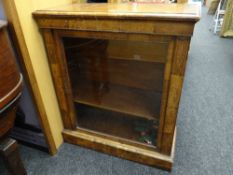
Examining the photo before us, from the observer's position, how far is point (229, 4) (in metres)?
3.40

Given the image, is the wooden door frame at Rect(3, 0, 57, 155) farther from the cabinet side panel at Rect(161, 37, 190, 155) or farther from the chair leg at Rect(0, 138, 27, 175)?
the cabinet side panel at Rect(161, 37, 190, 155)

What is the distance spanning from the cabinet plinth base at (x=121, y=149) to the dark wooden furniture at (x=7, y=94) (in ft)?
1.59

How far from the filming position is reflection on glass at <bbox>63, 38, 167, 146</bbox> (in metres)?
1.09

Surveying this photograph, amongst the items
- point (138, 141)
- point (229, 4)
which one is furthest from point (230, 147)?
point (229, 4)

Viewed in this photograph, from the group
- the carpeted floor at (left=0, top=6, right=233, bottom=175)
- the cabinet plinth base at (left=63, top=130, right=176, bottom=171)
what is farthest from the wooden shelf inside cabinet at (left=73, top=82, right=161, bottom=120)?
the carpeted floor at (left=0, top=6, right=233, bottom=175)

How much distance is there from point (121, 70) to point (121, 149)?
0.51 metres

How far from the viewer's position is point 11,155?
33.1 inches

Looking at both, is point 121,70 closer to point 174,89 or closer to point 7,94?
point 174,89

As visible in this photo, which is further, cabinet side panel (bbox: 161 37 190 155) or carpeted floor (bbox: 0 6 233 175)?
carpeted floor (bbox: 0 6 233 175)

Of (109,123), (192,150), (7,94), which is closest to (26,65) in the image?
(7,94)

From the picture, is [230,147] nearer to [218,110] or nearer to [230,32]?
[218,110]

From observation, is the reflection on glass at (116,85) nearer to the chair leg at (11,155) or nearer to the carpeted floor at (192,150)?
the carpeted floor at (192,150)

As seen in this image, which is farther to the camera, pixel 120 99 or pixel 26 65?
pixel 120 99

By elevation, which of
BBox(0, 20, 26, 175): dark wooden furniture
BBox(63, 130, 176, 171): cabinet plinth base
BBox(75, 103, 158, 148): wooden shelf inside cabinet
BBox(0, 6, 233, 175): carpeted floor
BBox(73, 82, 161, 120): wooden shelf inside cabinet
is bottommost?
BBox(0, 6, 233, 175): carpeted floor
